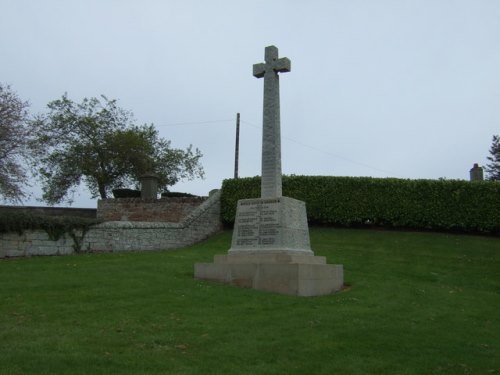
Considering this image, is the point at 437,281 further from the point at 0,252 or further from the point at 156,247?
the point at 0,252

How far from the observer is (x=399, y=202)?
918 inches

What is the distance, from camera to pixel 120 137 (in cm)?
3275

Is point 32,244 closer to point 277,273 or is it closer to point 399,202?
point 277,273

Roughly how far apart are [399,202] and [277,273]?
542 inches

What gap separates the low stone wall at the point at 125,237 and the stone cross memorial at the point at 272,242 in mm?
7659

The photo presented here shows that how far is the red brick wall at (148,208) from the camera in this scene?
27.0 meters

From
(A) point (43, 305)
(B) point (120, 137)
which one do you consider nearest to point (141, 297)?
(A) point (43, 305)

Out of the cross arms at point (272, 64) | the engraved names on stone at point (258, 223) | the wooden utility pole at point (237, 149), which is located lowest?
the engraved names on stone at point (258, 223)

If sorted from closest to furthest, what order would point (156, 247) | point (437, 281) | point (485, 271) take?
point (437, 281)
point (485, 271)
point (156, 247)

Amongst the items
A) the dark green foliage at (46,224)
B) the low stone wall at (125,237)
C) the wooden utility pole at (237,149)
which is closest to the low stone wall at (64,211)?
the low stone wall at (125,237)

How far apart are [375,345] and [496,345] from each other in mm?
→ 2101

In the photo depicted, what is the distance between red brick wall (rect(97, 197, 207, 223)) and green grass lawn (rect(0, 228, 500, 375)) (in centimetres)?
1223

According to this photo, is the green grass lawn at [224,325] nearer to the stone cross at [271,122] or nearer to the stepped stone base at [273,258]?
the stepped stone base at [273,258]

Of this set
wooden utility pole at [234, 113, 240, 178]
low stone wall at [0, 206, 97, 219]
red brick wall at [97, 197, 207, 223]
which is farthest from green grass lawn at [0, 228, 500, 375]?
wooden utility pole at [234, 113, 240, 178]
